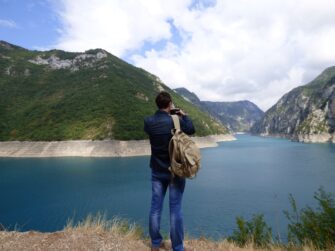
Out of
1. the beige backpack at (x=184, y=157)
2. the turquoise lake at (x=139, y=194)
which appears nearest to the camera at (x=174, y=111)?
the beige backpack at (x=184, y=157)

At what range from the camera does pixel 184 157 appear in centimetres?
665

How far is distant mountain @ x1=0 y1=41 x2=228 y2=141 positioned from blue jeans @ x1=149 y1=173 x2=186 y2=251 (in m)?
98.9

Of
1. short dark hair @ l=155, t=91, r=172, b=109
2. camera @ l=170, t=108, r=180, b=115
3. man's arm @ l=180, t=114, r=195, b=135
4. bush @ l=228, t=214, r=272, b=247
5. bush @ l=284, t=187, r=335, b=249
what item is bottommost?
bush @ l=228, t=214, r=272, b=247

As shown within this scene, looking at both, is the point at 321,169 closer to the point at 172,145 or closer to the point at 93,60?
the point at 172,145

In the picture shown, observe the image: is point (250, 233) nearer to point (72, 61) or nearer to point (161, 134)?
point (161, 134)

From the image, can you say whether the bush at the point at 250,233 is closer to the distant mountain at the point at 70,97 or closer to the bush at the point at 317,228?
the bush at the point at 317,228

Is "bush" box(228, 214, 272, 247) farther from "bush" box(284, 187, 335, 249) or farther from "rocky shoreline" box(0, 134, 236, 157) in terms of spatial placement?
"rocky shoreline" box(0, 134, 236, 157)

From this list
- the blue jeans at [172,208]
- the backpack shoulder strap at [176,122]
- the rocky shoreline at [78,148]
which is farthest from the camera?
the rocky shoreline at [78,148]

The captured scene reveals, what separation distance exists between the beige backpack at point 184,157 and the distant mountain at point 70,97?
9950 cm

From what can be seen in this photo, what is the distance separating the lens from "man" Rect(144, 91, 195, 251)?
7.00m

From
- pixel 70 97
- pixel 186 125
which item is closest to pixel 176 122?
pixel 186 125

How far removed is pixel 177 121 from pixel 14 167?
79.3 metres

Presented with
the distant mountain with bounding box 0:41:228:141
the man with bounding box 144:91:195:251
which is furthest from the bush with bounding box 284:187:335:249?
the distant mountain with bounding box 0:41:228:141

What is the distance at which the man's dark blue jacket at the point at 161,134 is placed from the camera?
23.5 feet
